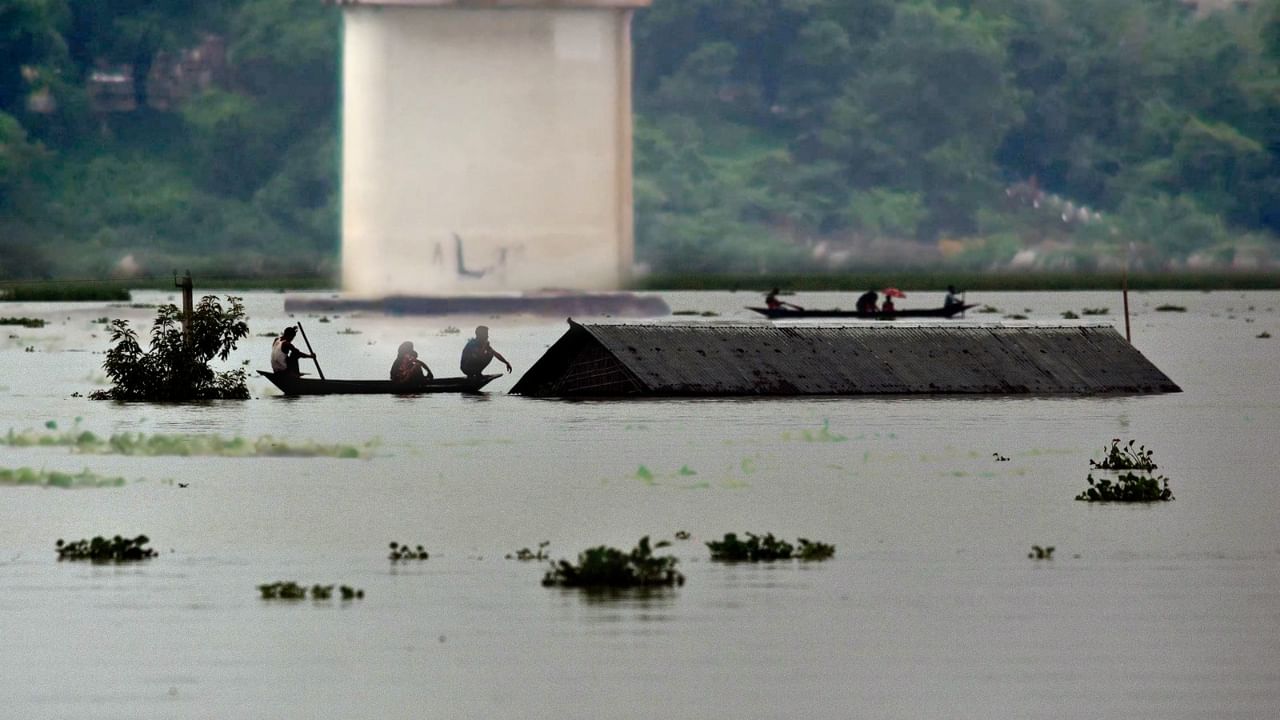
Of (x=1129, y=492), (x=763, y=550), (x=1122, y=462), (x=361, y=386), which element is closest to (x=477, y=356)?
(x=361, y=386)

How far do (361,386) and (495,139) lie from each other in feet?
80.8

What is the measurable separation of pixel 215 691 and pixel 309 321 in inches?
1788

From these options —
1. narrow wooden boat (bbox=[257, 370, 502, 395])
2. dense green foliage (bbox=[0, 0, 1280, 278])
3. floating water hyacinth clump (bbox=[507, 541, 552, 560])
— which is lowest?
floating water hyacinth clump (bbox=[507, 541, 552, 560])

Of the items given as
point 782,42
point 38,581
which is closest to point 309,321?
point 38,581

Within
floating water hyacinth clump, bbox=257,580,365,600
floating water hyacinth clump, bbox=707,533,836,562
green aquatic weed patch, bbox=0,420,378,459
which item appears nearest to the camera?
floating water hyacinth clump, bbox=257,580,365,600

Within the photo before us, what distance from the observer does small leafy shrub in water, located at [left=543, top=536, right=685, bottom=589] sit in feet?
43.9

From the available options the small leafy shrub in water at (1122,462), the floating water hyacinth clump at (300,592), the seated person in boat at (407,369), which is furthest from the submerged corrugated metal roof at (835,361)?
the floating water hyacinth clump at (300,592)

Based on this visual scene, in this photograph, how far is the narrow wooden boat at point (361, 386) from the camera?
2931 centimetres

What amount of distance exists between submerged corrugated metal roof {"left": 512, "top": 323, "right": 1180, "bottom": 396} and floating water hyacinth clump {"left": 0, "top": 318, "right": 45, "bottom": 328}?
25.9 meters

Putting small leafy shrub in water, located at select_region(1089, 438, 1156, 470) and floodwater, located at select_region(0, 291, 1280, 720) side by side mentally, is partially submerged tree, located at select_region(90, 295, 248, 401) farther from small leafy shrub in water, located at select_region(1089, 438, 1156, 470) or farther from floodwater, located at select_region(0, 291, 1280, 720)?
small leafy shrub in water, located at select_region(1089, 438, 1156, 470)

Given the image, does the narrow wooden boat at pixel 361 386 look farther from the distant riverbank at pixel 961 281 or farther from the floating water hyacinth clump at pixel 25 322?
the distant riverbank at pixel 961 281

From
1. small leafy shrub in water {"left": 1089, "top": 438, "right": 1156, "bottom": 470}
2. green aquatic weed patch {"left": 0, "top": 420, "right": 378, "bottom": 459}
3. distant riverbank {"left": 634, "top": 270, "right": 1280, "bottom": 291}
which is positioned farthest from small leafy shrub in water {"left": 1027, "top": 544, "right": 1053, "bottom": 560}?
distant riverbank {"left": 634, "top": 270, "right": 1280, "bottom": 291}

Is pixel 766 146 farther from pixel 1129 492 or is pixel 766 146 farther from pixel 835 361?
pixel 1129 492

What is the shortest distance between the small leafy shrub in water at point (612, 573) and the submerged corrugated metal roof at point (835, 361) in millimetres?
14160
